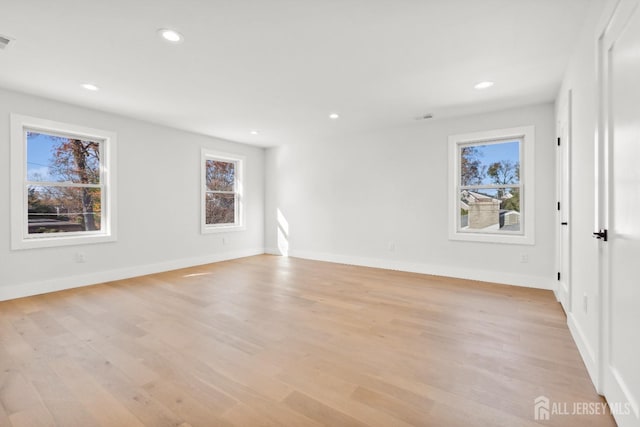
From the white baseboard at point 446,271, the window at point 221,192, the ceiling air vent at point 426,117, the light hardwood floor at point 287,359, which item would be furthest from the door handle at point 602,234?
the window at point 221,192

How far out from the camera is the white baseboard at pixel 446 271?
4.04m

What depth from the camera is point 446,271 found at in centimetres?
469

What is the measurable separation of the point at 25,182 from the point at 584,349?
19.3 feet

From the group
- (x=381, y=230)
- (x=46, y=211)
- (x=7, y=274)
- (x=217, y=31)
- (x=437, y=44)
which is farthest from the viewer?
(x=381, y=230)

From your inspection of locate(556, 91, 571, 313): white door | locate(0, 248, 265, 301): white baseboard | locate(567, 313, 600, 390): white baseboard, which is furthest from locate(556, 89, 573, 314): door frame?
locate(0, 248, 265, 301): white baseboard

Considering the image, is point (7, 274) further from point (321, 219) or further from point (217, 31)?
A: point (321, 219)

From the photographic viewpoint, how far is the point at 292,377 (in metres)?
1.93

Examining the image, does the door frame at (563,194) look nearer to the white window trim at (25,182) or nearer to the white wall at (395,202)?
the white wall at (395,202)

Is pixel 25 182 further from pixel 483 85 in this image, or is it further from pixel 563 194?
pixel 563 194

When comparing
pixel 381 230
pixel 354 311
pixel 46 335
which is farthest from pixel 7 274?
pixel 381 230

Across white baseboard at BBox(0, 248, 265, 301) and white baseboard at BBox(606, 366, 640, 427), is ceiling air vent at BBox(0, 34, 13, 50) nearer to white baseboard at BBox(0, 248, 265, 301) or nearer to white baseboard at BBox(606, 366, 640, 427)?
white baseboard at BBox(0, 248, 265, 301)

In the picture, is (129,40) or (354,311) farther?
(354,311)

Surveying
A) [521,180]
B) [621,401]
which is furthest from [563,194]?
[621,401]

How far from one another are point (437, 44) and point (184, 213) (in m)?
4.66
